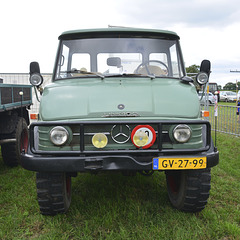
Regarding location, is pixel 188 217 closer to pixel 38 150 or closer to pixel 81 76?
pixel 38 150

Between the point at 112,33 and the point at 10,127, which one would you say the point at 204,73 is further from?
the point at 10,127

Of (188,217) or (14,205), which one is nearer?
(188,217)

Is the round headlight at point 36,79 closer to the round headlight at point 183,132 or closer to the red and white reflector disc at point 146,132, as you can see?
the red and white reflector disc at point 146,132

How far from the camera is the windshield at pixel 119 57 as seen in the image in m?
3.60

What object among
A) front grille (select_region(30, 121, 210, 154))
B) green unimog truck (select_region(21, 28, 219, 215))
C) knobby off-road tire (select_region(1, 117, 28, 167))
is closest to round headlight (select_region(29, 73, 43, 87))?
green unimog truck (select_region(21, 28, 219, 215))

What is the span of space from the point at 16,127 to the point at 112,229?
9.12 ft

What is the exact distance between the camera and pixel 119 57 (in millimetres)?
3609

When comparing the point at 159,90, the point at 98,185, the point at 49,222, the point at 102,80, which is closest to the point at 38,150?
the point at 49,222

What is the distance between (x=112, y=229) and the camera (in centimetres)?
288

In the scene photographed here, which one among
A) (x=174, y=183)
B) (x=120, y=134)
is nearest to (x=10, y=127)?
(x=120, y=134)

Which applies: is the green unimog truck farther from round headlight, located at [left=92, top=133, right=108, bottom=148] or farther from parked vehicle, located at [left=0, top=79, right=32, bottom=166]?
parked vehicle, located at [left=0, top=79, right=32, bottom=166]

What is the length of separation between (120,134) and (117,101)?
14.0 inches

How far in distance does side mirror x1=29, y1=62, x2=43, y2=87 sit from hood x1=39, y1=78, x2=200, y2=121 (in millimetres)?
484

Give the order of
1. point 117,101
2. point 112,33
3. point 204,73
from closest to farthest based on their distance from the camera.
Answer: point 117,101 → point 204,73 → point 112,33
